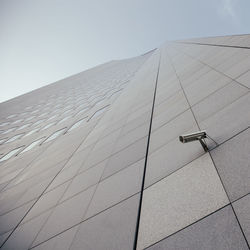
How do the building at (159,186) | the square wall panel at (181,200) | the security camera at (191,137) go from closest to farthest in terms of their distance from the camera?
the building at (159,186)
the square wall panel at (181,200)
the security camera at (191,137)

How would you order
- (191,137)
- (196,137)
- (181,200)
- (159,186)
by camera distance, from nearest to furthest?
(181,200) < (191,137) < (196,137) < (159,186)

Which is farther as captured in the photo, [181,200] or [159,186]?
[159,186]

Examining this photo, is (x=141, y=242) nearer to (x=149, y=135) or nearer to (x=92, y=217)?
(x=92, y=217)

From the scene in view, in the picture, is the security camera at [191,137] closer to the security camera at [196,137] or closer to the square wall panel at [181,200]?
the security camera at [196,137]

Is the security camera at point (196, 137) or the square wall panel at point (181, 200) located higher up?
the security camera at point (196, 137)

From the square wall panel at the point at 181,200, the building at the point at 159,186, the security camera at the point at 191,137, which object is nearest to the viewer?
the building at the point at 159,186

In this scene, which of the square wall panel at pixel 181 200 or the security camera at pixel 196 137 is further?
the security camera at pixel 196 137

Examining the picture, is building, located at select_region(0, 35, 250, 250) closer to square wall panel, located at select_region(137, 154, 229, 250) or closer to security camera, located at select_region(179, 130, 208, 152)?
square wall panel, located at select_region(137, 154, 229, 250)

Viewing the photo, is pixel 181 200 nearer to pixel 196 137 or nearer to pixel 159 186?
pixel 159 186

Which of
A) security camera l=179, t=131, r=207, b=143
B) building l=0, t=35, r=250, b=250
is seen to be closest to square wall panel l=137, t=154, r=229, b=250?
building l=0, t=35, r=250, b=250

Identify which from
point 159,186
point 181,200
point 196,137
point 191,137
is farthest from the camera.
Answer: point 159,186

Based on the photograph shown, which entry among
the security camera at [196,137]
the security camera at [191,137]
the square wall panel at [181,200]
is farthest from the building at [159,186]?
the security camera at [191,137]

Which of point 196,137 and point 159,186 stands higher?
point 196,137

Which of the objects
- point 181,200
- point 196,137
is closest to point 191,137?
point 196,137
